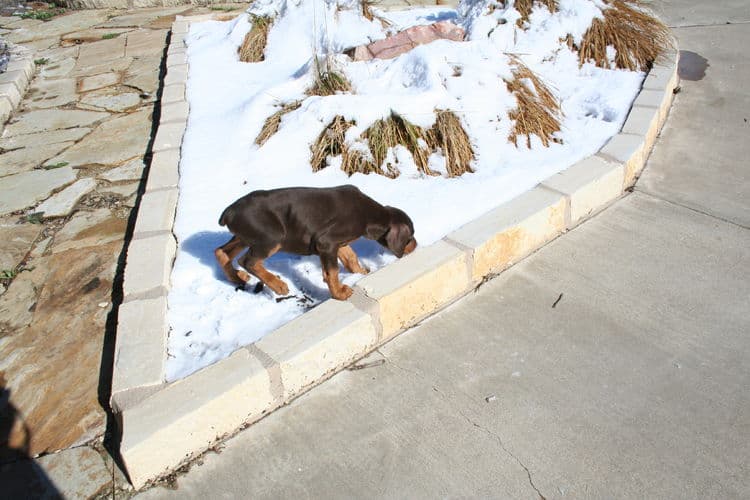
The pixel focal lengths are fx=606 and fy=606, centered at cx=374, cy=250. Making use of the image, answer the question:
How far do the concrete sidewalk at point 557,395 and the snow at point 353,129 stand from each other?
1.81 feet

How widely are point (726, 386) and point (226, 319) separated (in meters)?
2.32

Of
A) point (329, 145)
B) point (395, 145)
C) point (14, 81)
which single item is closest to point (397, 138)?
point (395, 145)

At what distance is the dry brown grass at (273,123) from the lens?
184 inches

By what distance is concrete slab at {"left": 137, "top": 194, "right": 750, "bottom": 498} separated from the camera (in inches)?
90.8

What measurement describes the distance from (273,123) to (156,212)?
4.15 ft

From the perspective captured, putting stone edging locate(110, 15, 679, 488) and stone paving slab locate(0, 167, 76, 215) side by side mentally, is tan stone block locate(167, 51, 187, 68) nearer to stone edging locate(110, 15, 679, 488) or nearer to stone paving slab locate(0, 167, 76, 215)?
stone paving slab locate(0, 167, 76, 215)

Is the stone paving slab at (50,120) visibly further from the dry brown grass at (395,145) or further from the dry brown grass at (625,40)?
the dry brown grass at (625,40)

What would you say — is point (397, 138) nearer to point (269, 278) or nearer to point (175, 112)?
point (269, 278)

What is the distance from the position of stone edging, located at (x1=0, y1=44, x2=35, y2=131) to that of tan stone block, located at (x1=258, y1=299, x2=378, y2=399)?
5116 millimetres

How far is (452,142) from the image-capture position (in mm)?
4262

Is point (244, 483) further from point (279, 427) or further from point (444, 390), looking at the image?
point (444, 390)

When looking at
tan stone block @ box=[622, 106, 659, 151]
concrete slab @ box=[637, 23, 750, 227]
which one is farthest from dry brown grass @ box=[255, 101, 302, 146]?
concrete slab @ box=[637, 23, 750, 227]

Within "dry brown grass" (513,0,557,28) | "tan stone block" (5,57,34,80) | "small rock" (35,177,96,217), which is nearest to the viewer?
"small rock" (35,177,96,217)

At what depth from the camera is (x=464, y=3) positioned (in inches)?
245
